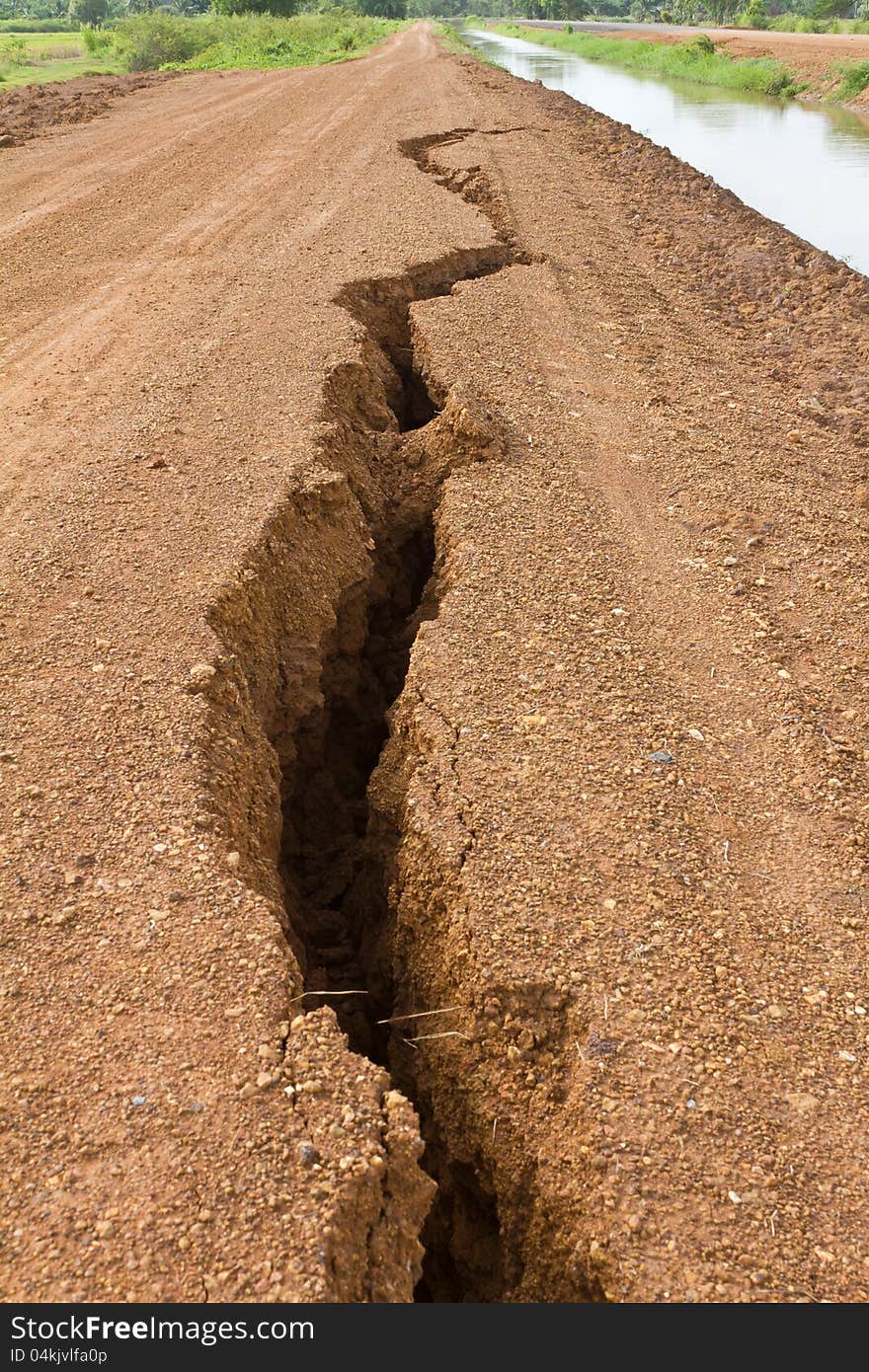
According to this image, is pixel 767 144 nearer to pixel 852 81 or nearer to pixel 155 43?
pixel 852 81

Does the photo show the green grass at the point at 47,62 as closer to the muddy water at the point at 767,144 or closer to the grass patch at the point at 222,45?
the grass patch at the point at 222,45

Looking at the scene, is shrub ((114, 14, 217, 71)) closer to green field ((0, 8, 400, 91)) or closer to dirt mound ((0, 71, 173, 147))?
green field ((0, 8, 400, 91))

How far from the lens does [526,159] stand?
38.3 feet

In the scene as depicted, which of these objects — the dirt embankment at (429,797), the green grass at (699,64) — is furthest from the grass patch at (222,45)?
the dirt embankment at (429,797)

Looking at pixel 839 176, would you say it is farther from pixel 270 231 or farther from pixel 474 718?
pixel 474 718

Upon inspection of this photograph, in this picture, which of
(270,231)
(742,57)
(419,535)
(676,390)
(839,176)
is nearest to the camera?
(419,535)

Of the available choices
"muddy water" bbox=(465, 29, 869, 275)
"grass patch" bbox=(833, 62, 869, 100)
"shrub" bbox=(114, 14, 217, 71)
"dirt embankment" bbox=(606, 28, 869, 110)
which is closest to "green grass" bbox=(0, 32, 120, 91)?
"shrub" bbox=(114, 14, 217, 71)

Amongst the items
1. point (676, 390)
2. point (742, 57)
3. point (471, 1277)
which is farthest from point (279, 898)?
point (742, 57)

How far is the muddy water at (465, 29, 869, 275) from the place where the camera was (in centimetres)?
1277

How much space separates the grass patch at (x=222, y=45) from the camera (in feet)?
81.0

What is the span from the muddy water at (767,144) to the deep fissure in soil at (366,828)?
8.19 metres

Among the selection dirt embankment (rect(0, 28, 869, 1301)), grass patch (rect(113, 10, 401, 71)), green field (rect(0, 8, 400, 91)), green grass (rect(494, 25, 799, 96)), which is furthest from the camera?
green grass (rect(494, 25, 799, 96))

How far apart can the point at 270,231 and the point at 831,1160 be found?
806 cm

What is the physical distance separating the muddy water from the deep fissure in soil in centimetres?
819
